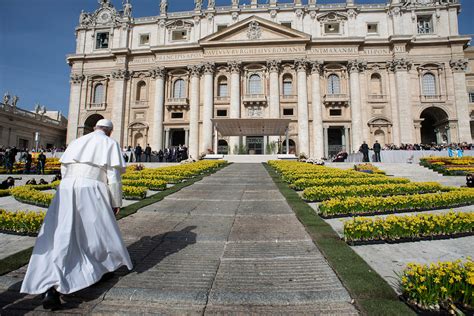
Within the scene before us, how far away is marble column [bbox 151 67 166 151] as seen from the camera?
37.9m

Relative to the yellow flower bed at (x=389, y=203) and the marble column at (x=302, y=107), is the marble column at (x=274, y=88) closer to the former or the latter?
the marble column at (x=302, y=107)

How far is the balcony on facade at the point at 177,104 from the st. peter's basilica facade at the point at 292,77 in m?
0.17

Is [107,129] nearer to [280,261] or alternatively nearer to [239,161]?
[280,261]

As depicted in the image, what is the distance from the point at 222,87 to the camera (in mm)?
39281

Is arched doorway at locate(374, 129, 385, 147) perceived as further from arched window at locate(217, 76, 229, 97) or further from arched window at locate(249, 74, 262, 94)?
arched window at locate(217, 76, 229, 97)

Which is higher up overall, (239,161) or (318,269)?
(239,161)

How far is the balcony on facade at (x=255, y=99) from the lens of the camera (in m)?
36.5

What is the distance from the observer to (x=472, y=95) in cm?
3947

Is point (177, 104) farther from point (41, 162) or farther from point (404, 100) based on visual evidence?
point (404, 100)

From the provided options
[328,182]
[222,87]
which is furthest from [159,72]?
[328,182]

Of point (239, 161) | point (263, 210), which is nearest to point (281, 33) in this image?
point (239, 161)

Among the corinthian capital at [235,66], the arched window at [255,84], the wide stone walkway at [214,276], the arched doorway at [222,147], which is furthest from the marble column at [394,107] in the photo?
the wide stone walkway at [214,276]

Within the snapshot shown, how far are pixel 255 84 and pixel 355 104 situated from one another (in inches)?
576

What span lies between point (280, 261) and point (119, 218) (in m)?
4.04
